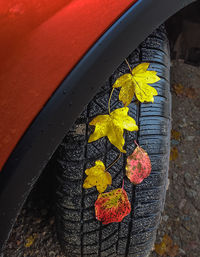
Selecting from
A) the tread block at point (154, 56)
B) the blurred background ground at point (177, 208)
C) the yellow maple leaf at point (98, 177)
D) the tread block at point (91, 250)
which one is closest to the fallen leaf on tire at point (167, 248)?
the blurred background ground at point (177, 208)

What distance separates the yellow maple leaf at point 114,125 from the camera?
0.76 meters

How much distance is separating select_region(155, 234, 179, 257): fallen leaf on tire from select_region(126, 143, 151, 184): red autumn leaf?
1.88 feet

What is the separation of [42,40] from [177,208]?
1.19m

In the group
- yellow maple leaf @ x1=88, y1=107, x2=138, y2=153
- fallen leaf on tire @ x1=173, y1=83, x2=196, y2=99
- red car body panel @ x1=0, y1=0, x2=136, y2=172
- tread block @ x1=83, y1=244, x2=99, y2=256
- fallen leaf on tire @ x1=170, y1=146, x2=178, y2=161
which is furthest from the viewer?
fallen leaf on tire @ x1=173, y1=83, x2=196, y2=99

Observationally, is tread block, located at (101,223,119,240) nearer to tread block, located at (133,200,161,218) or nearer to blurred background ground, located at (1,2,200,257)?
tread block, located at (133,200,161,218)

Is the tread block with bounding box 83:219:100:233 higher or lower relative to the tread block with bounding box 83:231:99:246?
higher

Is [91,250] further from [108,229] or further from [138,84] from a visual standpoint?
[138,84]

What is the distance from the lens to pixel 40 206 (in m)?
1.29

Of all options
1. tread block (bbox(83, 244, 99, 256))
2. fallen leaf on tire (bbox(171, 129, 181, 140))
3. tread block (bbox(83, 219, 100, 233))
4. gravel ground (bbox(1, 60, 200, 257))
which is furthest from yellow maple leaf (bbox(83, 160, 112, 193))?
fallen leaf on tire (bbox(171, 129, 181, 140))

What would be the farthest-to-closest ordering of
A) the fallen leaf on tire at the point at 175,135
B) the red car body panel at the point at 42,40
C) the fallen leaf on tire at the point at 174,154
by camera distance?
the fallen leaf on tire at the point at 175,135 < the fallen leaf on tire at the point at 174,154 < the red car body panel at the point at 42,40

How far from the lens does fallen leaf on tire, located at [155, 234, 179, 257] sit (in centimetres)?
124

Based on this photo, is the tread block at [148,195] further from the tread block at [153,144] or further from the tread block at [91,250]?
the tread block at [91,250]

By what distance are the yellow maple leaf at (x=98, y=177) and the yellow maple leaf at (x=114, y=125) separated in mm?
89

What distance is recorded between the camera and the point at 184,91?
2.09m
